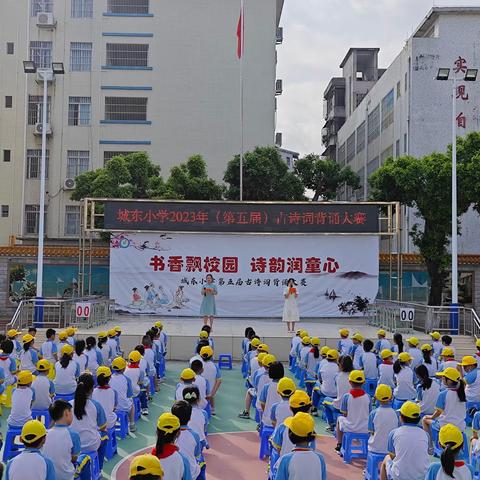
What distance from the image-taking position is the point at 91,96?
34094mm

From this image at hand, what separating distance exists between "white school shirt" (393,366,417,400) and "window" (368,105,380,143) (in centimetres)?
2683

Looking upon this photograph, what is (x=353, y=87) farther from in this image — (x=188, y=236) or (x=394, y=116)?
(x=188, y=236)

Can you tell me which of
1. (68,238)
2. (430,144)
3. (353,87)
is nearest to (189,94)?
(68,238)

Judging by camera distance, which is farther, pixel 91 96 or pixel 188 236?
pixel 91 96

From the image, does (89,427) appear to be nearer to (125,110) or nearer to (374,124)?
(125,110)

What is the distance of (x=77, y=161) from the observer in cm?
3388

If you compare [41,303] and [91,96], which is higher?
[91,96]

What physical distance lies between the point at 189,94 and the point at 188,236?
15.9 meters

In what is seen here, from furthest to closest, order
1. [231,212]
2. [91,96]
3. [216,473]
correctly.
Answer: [91,96], [231,212], [216,473]

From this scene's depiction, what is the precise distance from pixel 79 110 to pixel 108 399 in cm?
2812

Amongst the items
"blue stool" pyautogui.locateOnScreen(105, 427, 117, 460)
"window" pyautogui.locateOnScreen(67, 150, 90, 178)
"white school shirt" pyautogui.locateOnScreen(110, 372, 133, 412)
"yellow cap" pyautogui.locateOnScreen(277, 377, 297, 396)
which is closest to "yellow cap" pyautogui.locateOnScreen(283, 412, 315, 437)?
"yellow cap" pyautogui.locateOnScreen(277, 377, 297, 396)

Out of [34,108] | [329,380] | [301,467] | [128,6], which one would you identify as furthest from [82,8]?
[301,467]

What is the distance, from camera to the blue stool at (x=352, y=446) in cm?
823

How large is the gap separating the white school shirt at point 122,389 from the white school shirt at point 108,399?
0.61 meters
